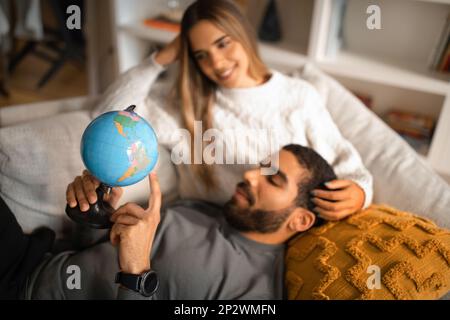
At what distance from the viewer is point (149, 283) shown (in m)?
0.90

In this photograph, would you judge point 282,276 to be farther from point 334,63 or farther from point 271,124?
point 334,63

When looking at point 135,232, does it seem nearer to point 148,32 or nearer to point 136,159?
point 136,159

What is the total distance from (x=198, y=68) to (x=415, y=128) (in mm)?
1098

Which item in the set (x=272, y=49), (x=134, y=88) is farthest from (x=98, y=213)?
(x=272, y=49)

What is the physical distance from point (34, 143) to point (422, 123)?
1.61 m

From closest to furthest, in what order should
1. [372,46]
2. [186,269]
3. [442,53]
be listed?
1. [186,269]
2. [442,53]
3. [372,46]

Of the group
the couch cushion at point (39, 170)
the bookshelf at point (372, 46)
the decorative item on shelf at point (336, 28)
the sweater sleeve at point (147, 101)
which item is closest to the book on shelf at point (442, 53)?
the bookshelf at point (372, 46)

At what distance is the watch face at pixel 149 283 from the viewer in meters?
0.89

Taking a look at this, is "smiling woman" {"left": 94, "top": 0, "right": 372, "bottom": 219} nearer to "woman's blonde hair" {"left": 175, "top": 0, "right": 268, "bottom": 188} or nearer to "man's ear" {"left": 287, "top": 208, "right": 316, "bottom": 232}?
"woman's blonde hair" {"left": 175, "top": 0, "right": 268, "bottom": 188}

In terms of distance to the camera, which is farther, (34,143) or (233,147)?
(233,147)

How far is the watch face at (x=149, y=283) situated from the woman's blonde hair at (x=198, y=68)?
535 millimetres

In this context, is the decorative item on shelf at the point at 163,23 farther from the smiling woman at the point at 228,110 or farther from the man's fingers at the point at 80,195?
the man's fingers at the point at 80,195

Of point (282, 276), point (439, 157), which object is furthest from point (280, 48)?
point (282, 276)

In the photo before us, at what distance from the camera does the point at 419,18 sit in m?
1.74
